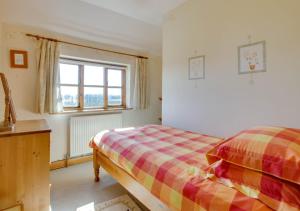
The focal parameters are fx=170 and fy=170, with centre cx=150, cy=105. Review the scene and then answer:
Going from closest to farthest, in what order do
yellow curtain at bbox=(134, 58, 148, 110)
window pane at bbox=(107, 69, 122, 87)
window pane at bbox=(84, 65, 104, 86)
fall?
1. window pane at bbox=(84, 65, 104, 86)
2. window pane at bbox=(107, 69, 122, 87)
3. yellow curtain at bbox=(134, 58, 148, 110)

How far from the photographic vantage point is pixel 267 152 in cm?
92

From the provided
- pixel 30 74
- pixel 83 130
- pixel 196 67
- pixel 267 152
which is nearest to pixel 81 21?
pixel 30 74

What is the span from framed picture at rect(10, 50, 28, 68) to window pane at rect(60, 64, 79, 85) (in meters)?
0.55

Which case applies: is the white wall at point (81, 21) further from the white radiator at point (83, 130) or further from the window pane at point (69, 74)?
the white radiator at point (83, 130)

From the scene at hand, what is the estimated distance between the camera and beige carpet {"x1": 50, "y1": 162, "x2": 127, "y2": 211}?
76.2 inches

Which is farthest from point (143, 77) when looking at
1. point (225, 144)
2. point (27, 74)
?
point (225, 144)

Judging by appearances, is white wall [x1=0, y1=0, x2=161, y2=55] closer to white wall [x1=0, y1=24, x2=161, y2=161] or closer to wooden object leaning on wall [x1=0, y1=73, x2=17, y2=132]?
white wall [x1=0, y1=24, x2=161, y2=161]

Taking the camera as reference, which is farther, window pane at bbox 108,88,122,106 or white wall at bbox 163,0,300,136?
window pane at bbox 108,88,122,106

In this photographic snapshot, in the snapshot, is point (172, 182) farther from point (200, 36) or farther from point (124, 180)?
point (200, 36)

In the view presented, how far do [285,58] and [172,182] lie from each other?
1769 mm

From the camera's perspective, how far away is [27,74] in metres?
2.63

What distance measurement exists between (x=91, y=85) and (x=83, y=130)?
0.92 m

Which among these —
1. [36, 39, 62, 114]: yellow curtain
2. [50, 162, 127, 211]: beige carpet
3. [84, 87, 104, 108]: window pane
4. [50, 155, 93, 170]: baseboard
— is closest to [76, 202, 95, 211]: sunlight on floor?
[50, 162, 127, 211]: beige carpet

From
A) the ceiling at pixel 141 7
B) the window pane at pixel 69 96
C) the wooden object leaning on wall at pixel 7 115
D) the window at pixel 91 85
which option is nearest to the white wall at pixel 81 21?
the ceiling at pixel 141 7
